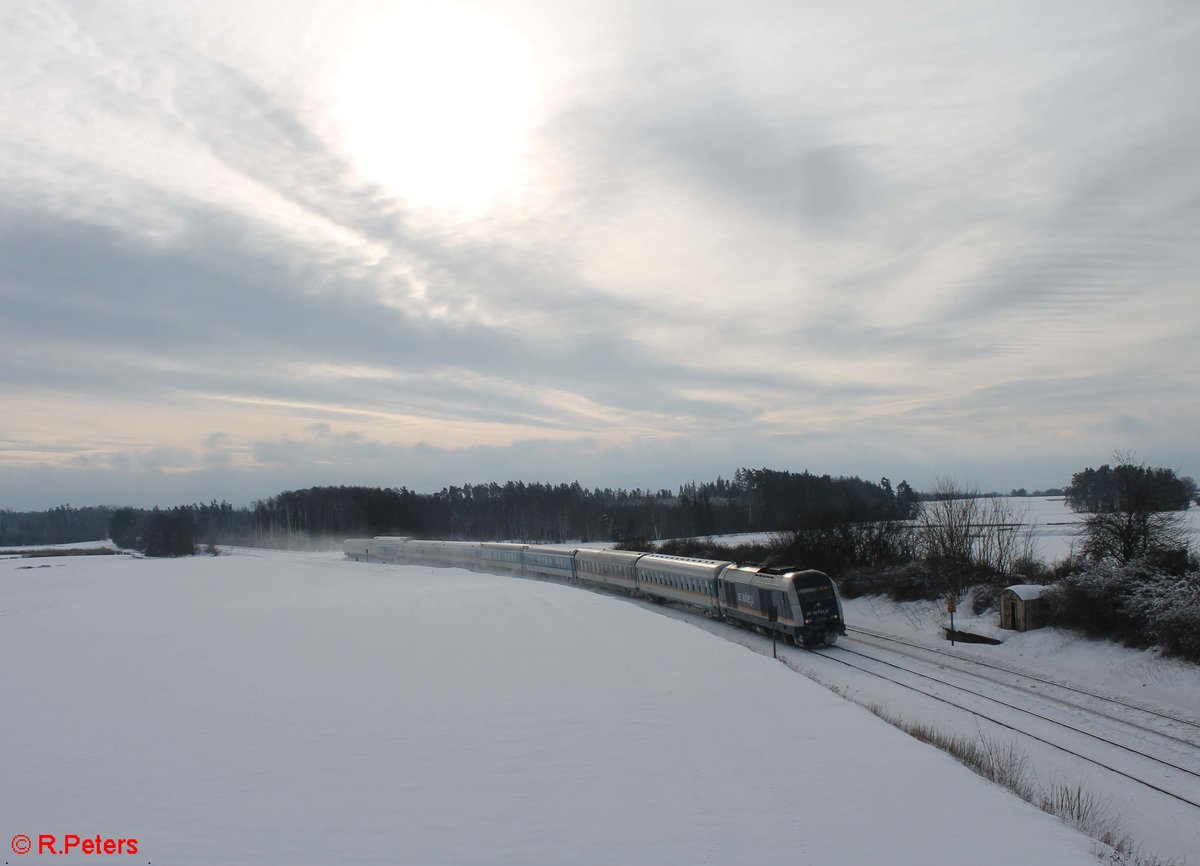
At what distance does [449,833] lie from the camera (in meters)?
10.6


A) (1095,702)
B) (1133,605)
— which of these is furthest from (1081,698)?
(1133,605)

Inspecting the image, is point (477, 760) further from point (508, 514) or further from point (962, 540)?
point (508, 514)

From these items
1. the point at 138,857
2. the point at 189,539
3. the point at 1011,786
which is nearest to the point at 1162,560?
the point at 1011,786

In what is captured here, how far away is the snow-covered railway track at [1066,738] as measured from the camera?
1599 cm

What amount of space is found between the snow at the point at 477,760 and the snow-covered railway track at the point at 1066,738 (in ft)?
16.6

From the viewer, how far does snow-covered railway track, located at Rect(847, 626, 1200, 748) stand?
19.5 metres

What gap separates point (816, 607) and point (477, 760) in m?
20.3

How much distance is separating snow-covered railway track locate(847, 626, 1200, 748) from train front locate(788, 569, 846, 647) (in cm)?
291

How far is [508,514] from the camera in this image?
156625 mm

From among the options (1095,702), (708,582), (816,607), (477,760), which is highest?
(708,582)

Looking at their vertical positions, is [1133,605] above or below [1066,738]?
above

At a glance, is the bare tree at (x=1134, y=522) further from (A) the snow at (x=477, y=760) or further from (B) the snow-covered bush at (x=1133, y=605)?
(A) the snow at (x=477, y=760)

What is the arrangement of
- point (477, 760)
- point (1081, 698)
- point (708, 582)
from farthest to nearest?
point (708, 582), point (1081, 698), point (477, 760)

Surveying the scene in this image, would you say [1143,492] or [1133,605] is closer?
[1133,605]
